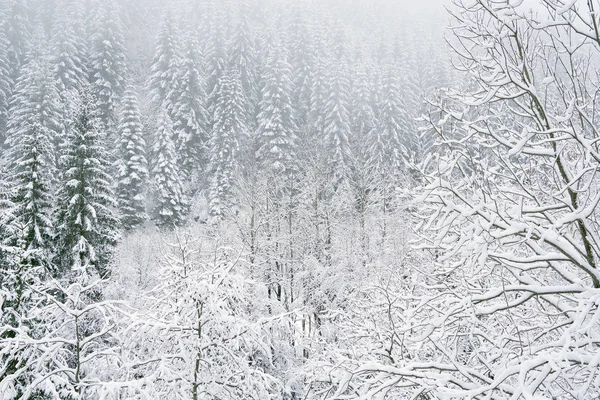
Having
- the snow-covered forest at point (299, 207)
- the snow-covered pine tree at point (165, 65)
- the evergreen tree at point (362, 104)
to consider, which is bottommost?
the snow-covered forest at point (299, 207)

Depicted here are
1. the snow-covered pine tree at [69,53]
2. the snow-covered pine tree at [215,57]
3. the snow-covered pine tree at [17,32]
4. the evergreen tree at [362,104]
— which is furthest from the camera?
the snow-covered pine tree at [215,57]

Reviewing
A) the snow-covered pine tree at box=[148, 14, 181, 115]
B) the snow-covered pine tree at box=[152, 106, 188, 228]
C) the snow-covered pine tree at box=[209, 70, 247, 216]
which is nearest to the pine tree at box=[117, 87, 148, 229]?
the snow-covered pine tree at box=[152, 106, 188, 228]

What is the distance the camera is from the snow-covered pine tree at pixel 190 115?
37.4 meters

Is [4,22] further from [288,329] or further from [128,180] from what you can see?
[288,329]

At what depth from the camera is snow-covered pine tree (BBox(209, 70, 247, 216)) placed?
103 ft

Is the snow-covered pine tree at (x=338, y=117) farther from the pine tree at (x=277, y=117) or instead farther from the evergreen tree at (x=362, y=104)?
the pine tree at (x=277, y=117)

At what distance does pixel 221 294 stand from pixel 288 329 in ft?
4.03

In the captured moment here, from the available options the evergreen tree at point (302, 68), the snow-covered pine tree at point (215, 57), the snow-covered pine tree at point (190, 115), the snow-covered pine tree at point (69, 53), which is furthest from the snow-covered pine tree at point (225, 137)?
the snow-covered pine tree at point (69, 53)

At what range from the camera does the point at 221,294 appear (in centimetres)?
609

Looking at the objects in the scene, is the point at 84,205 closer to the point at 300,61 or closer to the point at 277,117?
the point at 277,117

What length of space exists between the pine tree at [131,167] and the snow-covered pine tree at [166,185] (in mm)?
1095

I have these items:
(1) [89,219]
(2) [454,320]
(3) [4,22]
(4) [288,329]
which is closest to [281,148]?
(1) [89,219]

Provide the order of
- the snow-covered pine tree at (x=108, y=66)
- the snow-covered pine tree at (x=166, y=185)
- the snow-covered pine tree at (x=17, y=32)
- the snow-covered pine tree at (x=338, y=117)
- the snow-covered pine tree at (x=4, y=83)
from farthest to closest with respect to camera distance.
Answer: the snow-covered pine tree at (x=17, y=32)
the snow-covered pine tree at (x=108, y=66)
the snow-covered pine tree at (x=4, y=83)
the snow-covered pine tree at (x=338, y=117)
the snow-covered pine tree at (x=166, y=185)

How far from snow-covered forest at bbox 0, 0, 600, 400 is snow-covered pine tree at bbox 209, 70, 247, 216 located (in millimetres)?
249
